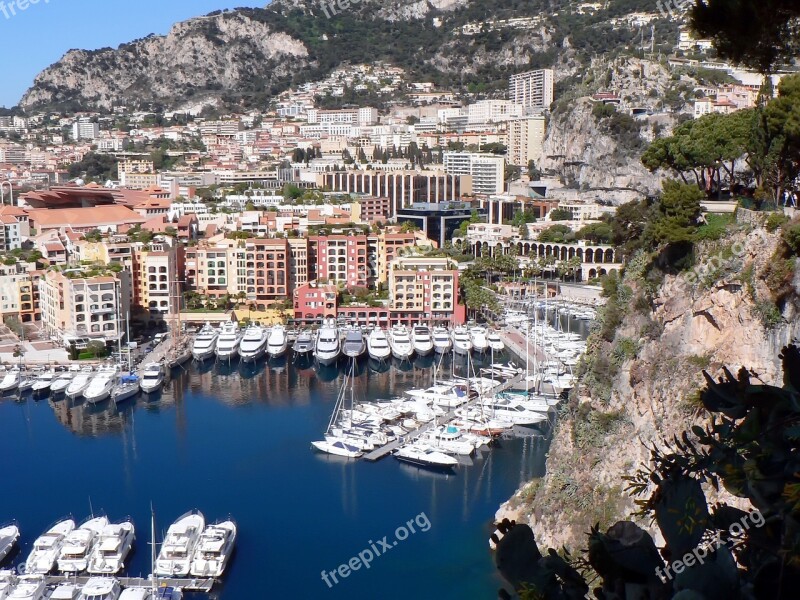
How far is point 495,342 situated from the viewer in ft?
50.6

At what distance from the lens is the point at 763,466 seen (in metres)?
1.54

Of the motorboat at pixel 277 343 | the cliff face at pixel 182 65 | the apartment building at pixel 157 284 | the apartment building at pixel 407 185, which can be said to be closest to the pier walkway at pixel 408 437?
the motorboat at pixel 277 343

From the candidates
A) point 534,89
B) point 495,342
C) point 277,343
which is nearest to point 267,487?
point 277,343

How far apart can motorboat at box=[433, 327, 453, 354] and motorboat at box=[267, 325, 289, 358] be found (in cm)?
267

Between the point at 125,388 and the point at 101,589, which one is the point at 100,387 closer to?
the point at 125,388

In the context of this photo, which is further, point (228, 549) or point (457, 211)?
point (457, 211)

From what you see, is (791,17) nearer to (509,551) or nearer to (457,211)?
(509,551)

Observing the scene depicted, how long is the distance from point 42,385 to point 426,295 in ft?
23.0

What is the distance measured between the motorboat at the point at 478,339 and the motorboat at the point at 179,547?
7.85 metres

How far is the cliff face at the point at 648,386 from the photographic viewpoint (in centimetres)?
636

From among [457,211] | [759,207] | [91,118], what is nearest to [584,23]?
[457,211]

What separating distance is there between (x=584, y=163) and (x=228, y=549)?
23.3 metres

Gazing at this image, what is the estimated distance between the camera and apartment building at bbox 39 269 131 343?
1541 centimetres

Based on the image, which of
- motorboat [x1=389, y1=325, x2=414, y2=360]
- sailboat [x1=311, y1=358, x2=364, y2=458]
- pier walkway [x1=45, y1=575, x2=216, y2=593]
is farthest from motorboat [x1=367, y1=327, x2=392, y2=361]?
pier walkway [x1=45, y1=575, x2=216, y2=593]
